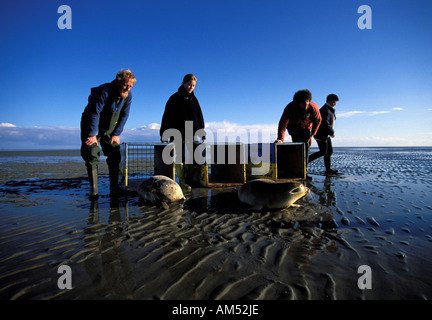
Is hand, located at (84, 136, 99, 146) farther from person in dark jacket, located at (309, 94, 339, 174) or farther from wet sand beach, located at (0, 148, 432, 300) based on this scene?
person in dark jacket, located at (309, 94, 339, 174)

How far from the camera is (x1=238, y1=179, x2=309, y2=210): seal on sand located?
13.1 feet

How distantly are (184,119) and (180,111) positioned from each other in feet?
0.74

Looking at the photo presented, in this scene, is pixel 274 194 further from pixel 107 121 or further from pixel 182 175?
pixel 107 121

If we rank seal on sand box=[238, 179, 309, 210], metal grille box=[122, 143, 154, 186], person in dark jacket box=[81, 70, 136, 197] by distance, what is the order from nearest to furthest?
seal on sand box=[238, 179, 309, 210]
person in dark jacket box=[81, 70, 136, 197]
metal grille box=[122, 143, 154, 186]

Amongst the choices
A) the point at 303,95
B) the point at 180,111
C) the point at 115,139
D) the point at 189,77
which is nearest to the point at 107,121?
the point at 115,139

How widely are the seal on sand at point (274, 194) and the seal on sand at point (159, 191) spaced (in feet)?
4.92

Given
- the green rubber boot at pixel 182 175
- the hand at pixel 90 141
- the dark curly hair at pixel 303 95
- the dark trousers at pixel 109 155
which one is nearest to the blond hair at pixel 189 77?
the green rubber boot at pixel 182 175

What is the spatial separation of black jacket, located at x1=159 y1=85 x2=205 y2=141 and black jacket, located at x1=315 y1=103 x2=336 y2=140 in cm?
479

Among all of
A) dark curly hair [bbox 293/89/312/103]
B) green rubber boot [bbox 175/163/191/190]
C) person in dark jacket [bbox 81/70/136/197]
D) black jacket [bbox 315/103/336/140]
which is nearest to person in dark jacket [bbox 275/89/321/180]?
dark curly hair [bbox 293/89/312/103]
